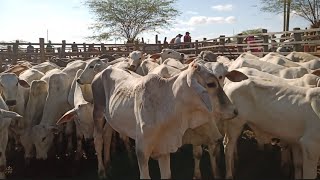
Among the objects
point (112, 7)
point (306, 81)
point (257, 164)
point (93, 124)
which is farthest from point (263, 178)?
point (112, 7)

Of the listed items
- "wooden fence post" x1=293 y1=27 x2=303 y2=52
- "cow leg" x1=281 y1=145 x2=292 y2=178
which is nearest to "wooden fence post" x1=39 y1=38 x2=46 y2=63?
"wooden fence post" x1=293 y1=27 x2=303 y2=52

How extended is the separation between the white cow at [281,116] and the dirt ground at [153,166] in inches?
30.2

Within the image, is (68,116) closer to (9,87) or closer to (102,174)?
(102,174)

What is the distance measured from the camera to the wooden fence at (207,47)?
14344mm

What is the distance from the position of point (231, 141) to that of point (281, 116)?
934 mm

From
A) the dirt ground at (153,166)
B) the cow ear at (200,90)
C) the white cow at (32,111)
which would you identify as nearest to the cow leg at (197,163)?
the dirt ground at (153,166)

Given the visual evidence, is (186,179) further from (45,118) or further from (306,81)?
(45,118)

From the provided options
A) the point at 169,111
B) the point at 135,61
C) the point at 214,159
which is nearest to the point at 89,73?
the point at 135,61

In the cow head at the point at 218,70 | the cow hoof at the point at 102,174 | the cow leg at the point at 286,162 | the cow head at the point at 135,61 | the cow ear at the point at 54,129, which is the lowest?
the cow hoof at the point at 102,174

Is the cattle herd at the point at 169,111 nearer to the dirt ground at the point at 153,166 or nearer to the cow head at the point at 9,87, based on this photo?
the cow head at the point at 9,87

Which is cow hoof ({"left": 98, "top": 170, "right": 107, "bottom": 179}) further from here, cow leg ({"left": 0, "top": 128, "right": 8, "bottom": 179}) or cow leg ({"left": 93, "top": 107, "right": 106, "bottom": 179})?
cow leg ({"left": 0, "top": 128, "right": 8, "bottom": 179})

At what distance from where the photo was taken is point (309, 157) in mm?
5645

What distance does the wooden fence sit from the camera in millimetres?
14344

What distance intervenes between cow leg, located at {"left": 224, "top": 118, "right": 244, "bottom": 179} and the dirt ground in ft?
1.30
